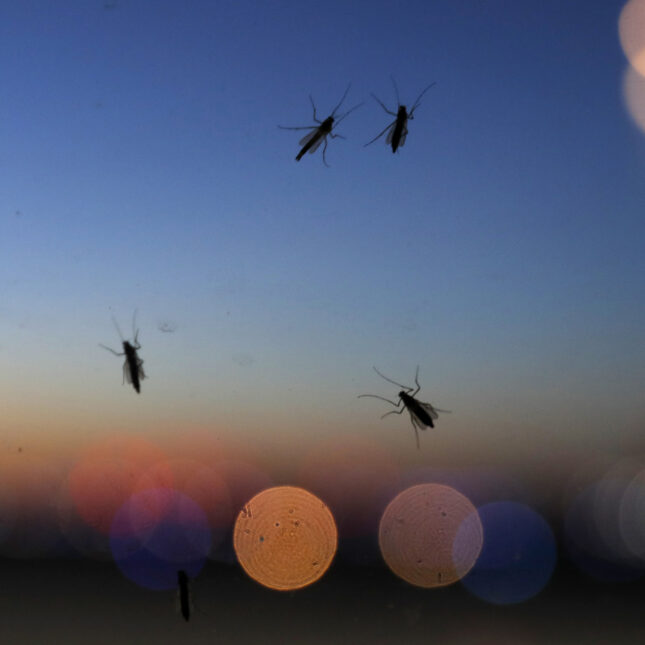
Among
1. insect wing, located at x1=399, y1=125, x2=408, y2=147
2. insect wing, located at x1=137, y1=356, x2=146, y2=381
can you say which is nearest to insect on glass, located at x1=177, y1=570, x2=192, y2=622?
insect wing, located at x1=137, y1=356, x2=146, y2=381

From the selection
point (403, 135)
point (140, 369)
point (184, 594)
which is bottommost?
point (184, 594)

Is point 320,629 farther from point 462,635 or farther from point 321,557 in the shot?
point 462,635

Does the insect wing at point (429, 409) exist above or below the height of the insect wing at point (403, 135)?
below

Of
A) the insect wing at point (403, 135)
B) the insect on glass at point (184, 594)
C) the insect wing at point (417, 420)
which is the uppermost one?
the insect wing at point (403, 135)

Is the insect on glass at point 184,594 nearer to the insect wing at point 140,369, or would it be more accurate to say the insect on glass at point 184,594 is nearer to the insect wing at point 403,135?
the insect wing at point 140,369

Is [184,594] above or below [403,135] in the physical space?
below

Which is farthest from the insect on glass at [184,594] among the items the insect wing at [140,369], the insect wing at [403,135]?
the insect wing at [403,135]

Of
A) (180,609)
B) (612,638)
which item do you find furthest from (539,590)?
(180,609)

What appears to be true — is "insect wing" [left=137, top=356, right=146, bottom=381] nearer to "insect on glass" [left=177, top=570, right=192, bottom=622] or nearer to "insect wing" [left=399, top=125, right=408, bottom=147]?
"insect on glass" [left=177, top=570, right=192, bottom=622]

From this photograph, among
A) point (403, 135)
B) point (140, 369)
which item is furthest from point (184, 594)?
point (403, 135)

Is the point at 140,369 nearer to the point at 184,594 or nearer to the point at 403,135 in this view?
the point at 184,594
